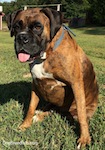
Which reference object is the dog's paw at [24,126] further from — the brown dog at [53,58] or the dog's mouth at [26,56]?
the dog's mouth at [26,56]

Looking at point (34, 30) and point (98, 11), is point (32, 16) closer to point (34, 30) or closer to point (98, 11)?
point (34, 30)

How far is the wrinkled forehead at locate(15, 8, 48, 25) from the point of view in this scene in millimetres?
2951

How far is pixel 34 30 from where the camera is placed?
9.60 ft

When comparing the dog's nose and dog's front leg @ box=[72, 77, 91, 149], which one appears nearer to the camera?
the dog's nose

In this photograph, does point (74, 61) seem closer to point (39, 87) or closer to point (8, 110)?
point (39, 87)

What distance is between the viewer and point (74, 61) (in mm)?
3148

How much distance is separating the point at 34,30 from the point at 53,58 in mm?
393

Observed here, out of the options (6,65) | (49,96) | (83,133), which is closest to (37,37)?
(49,96)

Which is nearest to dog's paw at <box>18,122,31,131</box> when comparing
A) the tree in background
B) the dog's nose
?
the dog's nose

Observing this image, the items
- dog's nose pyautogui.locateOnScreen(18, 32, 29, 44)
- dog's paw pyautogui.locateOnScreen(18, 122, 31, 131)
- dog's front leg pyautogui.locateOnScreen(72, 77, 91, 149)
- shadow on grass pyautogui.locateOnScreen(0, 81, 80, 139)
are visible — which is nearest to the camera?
dog's nose pyautogui.locateOnScreen(18, 32, 29, 44)

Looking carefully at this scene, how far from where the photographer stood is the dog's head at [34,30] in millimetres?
2910

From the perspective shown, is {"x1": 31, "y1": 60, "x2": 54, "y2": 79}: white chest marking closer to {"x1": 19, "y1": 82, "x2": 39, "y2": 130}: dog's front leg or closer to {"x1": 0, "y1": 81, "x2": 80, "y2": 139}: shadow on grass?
{"x1": 19, "y1": 82, "x2": 39, "y2": 130}: dog's front leg

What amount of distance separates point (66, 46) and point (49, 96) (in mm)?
637

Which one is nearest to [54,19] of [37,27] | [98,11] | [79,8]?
[37,27]
